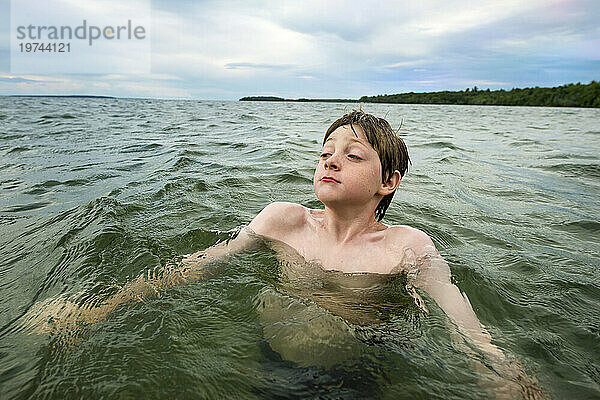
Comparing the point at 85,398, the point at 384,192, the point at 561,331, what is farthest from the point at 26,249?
the point at 561,331

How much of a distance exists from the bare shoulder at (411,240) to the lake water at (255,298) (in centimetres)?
29

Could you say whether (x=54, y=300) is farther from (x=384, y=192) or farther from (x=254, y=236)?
(x=384, y=192)

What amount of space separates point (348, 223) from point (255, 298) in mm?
733

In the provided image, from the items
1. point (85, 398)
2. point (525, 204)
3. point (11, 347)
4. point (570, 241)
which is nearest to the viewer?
point (85, 398)

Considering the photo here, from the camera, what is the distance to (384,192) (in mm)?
2447

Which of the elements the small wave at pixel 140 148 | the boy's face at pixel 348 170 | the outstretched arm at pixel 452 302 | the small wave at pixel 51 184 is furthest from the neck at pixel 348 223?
the small wave at pixel 140 148

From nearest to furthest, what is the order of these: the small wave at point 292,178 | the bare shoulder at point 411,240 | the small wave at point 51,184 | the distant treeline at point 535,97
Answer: the bare shoulder at point 411,240 < the small wave at point 51,184 < the small wave at point 292,178 < the distant treeline at point 535,97

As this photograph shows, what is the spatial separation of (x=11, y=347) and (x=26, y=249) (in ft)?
4.52

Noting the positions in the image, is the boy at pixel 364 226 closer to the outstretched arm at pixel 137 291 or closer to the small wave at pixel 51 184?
the outstretched arm at pixel 137 291

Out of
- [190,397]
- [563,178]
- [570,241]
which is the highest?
[563,178]

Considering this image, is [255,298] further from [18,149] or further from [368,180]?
[18,149]

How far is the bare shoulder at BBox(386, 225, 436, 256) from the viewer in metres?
2.36

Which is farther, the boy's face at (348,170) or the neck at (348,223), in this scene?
the neck at (348,223)

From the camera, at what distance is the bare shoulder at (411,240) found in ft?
7.74
